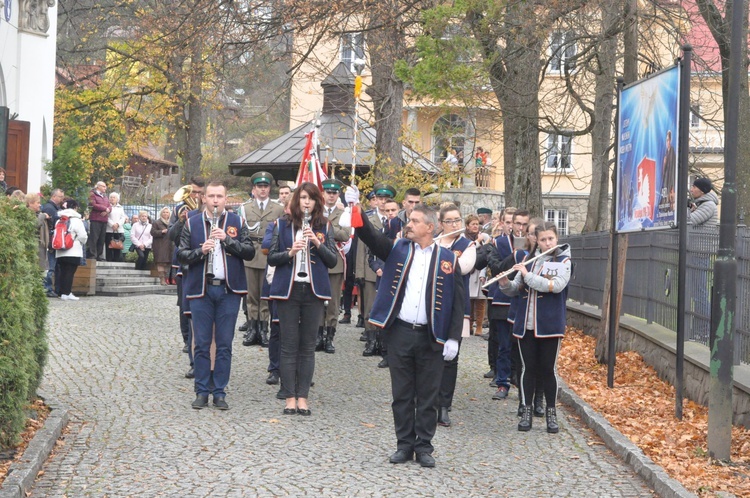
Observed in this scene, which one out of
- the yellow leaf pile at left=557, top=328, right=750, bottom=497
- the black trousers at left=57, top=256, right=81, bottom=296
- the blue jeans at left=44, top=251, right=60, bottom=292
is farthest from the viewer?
the black trousers at left=57, top=256, right=81, bottom=296

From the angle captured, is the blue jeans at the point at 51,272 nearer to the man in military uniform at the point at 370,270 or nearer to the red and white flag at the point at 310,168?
the man in military uniform at the point at 370,270

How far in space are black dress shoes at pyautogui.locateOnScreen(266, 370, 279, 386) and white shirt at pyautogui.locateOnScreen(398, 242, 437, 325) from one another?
3.56 meters

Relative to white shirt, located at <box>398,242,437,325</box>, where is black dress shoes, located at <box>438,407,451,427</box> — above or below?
below

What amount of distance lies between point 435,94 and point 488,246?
4205 mm

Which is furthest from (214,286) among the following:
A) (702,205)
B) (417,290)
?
(702,205)

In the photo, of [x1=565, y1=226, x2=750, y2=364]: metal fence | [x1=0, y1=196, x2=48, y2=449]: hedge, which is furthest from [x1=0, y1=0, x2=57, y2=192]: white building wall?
[x1=0, y1=196, x2=48, y2=449]: hedge

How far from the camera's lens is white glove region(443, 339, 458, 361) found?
8.05 meters

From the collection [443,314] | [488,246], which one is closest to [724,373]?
[443,314]

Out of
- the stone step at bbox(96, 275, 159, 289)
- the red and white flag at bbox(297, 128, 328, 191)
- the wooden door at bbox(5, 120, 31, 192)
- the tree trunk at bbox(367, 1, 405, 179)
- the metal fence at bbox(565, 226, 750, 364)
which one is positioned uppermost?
the tree trunk at bbox(367, 1, 405, 179)

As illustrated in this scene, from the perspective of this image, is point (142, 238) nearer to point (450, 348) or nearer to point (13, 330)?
point (13, 330)

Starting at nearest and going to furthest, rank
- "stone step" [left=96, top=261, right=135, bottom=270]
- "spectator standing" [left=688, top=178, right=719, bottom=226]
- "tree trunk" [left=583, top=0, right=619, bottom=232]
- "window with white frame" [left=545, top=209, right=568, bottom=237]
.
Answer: "spectator standing" [left=688, top=178, right=719, bottom=226]
"tree trunk" [left=583, top=0, right=619, bottom=232]
"stone step" [left=96, top=261, right=135, bottom=270]
"window with white frame" [left=545, top=209, right=568, bottom=237]

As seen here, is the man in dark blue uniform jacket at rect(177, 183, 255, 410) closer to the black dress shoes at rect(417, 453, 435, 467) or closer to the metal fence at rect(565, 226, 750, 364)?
the black dress shoes at rect(417, 453, 435, 467)

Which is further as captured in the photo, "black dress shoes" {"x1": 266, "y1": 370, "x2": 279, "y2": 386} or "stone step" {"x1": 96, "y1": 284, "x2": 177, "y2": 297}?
"stone step" {"x1": 96, "y1": 284, "x2": 177, "y2": 297}

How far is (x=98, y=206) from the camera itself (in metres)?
23.4
